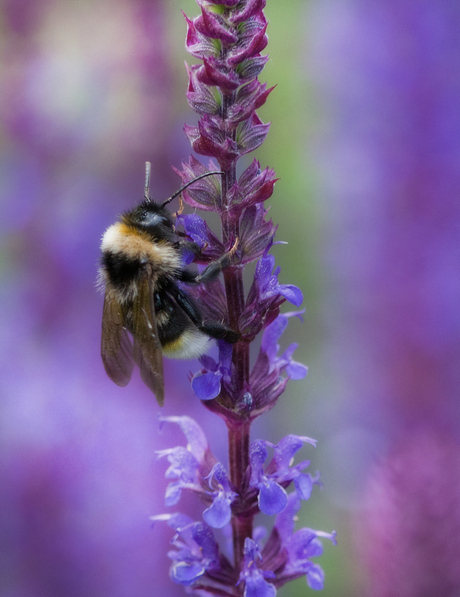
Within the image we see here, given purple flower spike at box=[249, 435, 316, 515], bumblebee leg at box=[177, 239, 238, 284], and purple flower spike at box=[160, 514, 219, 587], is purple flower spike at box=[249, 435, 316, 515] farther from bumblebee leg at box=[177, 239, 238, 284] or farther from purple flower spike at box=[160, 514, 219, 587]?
bumblebee leg at box=[177, 239, 238, 284]

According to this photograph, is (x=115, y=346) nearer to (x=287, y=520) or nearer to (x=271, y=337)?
(x=271, y=337)

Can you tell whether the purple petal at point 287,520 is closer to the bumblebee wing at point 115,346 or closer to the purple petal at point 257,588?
the purple petal at point 257,588

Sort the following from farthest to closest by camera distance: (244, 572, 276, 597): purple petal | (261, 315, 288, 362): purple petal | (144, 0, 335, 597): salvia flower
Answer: (261, 315, 288, 362): purple petal < (244, 572, 276, 597): purple petal < (144, 0, 335, 597): salvia flower

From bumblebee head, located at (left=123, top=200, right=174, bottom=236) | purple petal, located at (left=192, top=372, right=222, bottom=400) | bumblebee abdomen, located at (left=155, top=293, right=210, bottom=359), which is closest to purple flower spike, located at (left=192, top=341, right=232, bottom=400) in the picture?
purple petal, located at (left=192, top=372, right=222, bottom=400)

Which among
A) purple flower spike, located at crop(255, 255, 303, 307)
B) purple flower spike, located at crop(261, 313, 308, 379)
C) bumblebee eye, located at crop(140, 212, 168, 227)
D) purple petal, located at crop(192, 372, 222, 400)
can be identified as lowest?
purple petal, located at crop(192, 372, 222, 400)

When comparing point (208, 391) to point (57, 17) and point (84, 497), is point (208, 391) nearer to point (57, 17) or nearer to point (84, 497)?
point (84, 497)

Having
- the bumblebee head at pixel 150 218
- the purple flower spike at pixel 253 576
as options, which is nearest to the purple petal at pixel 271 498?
the purple flower spike at pixel 253 576
